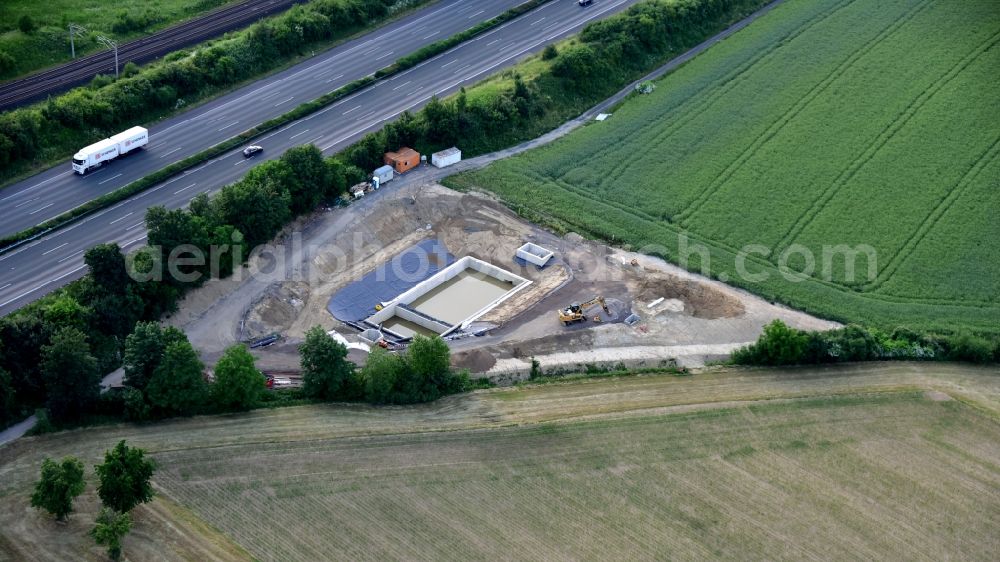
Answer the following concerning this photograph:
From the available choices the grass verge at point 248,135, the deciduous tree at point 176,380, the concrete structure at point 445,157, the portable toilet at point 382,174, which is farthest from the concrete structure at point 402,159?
the deciduous tree at point 176,380

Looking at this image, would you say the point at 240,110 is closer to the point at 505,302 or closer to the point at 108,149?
the point at 108,149

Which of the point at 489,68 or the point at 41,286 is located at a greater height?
the point at 489,68

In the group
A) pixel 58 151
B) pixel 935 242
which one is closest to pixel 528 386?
pixel 935 242

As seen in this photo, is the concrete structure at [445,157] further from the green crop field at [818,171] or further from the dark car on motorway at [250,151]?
the dark car on motorway at [250,151]

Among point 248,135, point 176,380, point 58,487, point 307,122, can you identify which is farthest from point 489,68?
point 58,487

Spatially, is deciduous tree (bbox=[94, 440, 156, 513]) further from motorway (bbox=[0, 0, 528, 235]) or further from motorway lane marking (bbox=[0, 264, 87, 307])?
motorway (bbox=[0, 0, 528, 235])

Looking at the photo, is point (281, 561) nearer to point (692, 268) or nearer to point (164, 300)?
point (164, 300)
